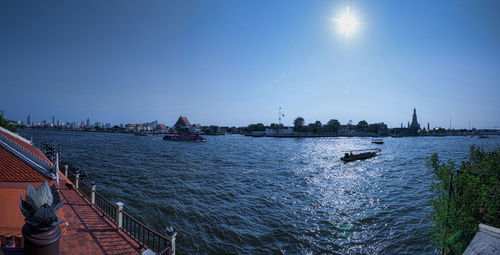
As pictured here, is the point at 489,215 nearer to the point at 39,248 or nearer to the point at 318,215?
the point at 318,215

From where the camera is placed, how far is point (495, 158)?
6.77 metres

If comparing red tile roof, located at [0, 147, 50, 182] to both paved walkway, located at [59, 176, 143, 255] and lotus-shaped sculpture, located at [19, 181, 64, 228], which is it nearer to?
paved walkway, located at [59, 176, 143, 255]

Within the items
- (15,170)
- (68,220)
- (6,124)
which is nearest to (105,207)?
(68,220)

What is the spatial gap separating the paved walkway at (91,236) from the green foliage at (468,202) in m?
10.2

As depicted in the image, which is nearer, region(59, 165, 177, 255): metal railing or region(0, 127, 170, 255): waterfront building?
region(59, 165, 177, 255): metal railing

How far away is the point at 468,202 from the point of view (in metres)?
6.49

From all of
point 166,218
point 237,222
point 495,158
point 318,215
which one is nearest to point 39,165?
point 166,218

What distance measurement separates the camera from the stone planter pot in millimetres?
2326

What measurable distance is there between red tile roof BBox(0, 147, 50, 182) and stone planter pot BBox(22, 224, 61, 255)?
8970 millimetres

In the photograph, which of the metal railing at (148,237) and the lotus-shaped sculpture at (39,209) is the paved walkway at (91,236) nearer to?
the metal railing at (148,237)

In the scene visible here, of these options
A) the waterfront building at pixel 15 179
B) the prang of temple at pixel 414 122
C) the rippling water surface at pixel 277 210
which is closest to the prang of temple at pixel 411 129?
the prang of temple at pixel 414 122

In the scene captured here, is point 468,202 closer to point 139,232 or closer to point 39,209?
point 39,209

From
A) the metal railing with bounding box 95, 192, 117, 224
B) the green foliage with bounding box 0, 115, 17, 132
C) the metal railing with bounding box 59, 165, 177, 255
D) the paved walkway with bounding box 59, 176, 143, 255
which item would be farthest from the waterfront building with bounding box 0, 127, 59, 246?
the green foliage with bounding box 0, 115, 17, 132

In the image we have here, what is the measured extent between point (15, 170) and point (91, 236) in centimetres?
507
